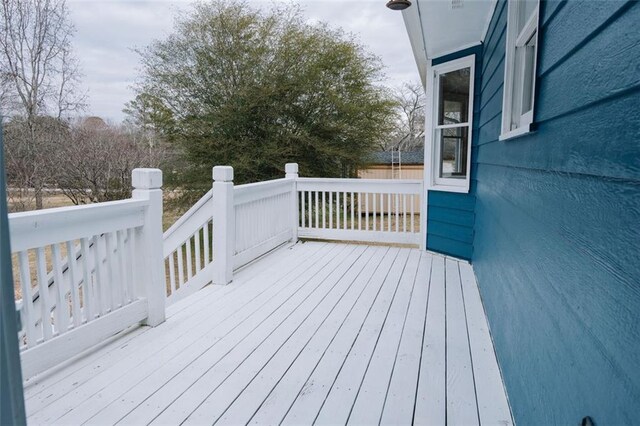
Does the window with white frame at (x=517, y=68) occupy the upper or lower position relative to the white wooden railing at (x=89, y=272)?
upper

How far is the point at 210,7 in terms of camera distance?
29.5ft

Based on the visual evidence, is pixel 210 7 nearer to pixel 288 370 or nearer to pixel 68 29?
pixel 68 29

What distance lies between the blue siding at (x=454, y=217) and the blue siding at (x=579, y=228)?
2266mm

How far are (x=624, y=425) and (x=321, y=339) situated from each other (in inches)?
74.7

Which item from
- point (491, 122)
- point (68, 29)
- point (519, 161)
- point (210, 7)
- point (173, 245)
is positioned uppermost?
point (210, 7)

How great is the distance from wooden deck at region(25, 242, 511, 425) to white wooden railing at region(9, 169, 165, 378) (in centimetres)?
14

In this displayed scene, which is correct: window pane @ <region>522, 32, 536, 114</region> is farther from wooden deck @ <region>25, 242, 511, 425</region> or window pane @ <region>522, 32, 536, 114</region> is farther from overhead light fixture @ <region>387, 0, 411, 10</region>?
wooden deck @ <region>25, 242, 511, 425</region>

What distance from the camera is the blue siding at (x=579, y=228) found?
0.80 m

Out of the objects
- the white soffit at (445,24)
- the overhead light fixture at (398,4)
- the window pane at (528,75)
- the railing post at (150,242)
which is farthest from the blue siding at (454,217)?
the railing post at (150,242)

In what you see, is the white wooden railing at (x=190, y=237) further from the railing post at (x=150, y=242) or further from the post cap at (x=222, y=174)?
the railing post at (x=150, y=242)

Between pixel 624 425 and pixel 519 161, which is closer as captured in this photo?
pixel 624 425

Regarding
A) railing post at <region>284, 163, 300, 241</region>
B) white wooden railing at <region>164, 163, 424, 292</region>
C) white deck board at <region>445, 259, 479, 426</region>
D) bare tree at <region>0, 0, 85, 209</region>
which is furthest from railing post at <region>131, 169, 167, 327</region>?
bare tree at <region>0, 0, 85, 209</region>

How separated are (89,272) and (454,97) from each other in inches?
155

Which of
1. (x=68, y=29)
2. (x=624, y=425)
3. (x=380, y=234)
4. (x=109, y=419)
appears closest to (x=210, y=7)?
(x=68, y=29)
